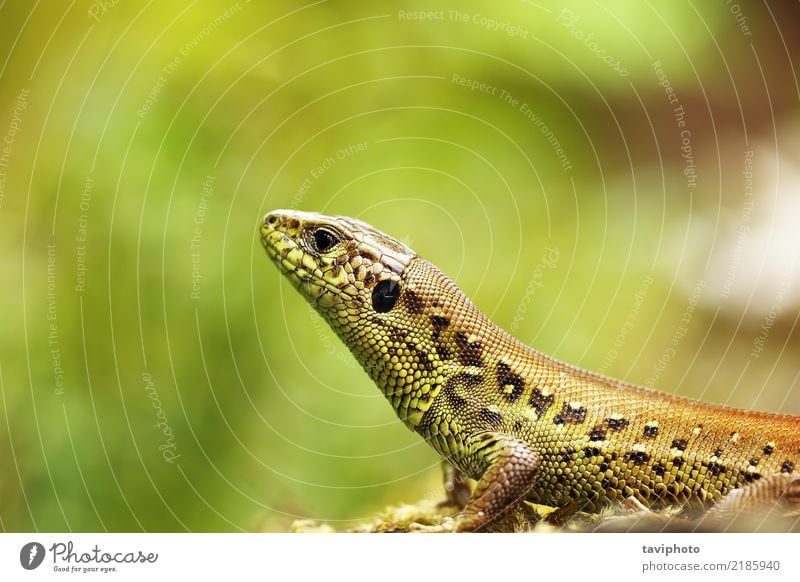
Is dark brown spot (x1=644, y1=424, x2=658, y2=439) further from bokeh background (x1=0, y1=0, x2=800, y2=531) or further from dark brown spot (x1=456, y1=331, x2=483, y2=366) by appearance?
bokeh background (x1=0, y1=0, x2=800, y2=531)

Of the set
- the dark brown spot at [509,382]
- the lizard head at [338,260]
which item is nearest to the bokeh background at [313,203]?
the lizard head at [338,260]

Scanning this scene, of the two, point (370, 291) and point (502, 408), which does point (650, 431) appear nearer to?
point (502, 408)

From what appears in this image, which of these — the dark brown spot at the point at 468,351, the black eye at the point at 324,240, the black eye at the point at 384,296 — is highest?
the black eye at the point at 324,240

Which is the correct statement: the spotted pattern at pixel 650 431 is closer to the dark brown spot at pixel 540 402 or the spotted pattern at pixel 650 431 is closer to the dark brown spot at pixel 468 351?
the dark brown spot at pixel 540 402

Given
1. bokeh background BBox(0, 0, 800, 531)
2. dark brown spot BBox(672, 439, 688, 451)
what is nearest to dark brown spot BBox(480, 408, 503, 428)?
dark brown spot BBox(672, 439, 688, 451)

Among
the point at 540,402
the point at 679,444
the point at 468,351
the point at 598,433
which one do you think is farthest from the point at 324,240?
the point at 679,444

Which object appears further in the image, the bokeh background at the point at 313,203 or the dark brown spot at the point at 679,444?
the bokeh background at the point at 313,203
